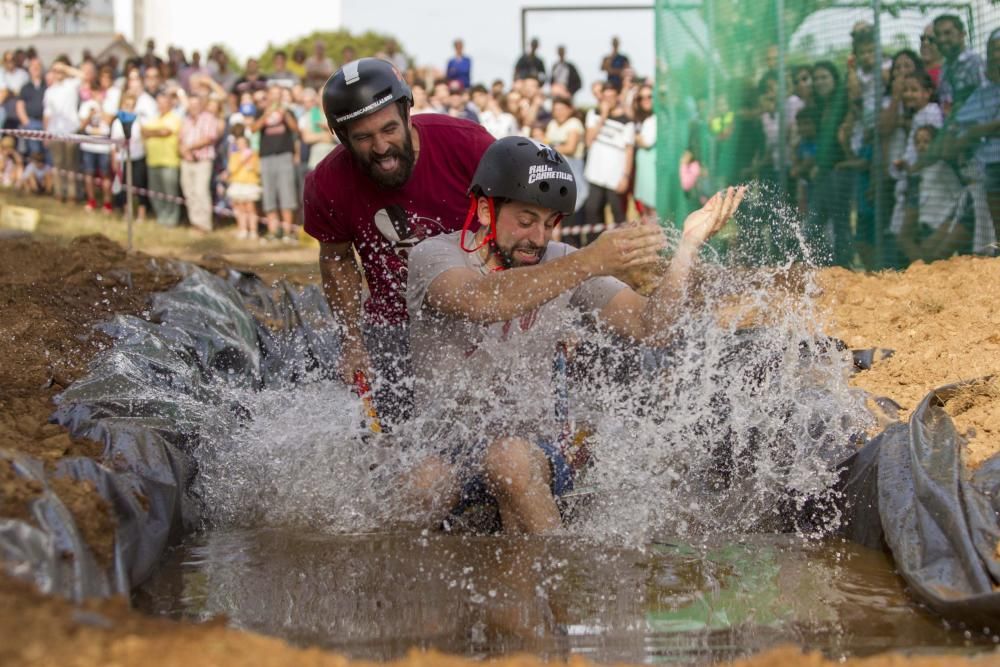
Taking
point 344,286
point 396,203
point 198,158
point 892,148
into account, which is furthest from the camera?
point 198,158

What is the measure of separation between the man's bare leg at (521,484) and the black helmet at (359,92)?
1.75 m

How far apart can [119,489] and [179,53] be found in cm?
1659

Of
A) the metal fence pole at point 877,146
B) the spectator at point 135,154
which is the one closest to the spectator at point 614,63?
the spectator at point 135,154

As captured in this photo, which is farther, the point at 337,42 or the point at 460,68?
the point at 337,42

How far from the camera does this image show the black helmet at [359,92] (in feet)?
18.2

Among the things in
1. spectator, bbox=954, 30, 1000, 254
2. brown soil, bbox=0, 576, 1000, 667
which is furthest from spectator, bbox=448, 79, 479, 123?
brown soil, bbox=0, 576, 1000, 667

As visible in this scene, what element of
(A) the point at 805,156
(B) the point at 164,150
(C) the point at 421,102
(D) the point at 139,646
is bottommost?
(D) the point at 139,646

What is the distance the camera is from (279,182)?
16281mm

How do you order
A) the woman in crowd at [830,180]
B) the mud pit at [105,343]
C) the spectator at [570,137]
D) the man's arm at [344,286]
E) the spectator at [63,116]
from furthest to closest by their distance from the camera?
the spectator at [63,116] < the spectator at [570,137] < the woman in crowd at [830,180] < the man's arm at [344,286] < the mud pit at [105,343]

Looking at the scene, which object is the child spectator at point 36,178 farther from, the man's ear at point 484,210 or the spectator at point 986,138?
the man's ear at point 484,210

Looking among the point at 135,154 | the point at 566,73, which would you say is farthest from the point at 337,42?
the point at 135,154

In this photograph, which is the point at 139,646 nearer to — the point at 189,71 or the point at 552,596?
the point at 552,596

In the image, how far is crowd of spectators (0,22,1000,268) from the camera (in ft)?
29.7

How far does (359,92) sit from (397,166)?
1.27 ft
